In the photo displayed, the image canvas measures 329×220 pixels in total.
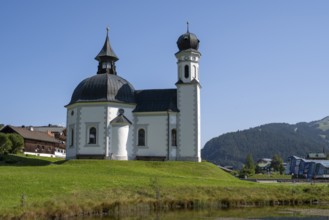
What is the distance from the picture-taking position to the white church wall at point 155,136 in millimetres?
54406

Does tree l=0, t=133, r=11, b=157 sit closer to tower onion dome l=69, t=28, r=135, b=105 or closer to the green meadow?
tower onion dome l=69, t=28, r=135, b=105

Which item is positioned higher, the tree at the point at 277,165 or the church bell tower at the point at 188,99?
the church bell tower at the point at 188,99

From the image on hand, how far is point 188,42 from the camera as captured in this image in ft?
186

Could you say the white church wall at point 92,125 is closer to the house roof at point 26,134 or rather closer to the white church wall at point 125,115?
the white church wall at point 125,115

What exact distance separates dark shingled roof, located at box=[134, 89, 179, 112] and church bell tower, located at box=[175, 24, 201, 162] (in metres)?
1.21

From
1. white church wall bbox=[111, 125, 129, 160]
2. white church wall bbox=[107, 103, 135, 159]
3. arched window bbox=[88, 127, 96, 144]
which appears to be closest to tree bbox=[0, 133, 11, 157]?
arched window bbox=[88, 127, 96, 144]

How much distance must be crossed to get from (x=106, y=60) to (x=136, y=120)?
426 inches

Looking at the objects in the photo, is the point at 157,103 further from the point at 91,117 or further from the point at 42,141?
the point at 42,141

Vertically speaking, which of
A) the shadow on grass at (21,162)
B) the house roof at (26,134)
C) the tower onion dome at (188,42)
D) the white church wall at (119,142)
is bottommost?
the shadow on grass at (21,162)

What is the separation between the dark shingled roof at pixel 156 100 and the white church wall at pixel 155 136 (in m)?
1.06

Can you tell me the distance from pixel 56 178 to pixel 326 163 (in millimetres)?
75808

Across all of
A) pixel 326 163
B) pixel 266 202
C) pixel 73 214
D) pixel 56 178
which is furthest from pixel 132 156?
pixel 326 163

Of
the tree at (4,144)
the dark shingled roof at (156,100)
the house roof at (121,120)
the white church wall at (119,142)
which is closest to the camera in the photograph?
the white church wall at (119,142)

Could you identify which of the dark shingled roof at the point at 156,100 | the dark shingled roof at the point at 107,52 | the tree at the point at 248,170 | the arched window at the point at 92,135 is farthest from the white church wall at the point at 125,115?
the tree at the point at 248,170
